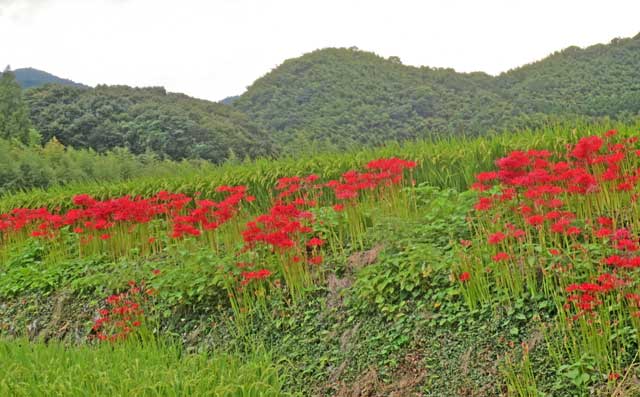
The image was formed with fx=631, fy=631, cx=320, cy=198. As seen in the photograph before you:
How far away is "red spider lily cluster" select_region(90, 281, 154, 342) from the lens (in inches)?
204

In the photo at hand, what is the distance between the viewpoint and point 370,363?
4.00m

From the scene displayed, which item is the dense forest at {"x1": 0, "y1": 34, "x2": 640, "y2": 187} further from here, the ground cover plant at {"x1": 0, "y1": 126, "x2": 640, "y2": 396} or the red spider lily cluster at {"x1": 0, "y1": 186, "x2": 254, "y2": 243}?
the red spider lily cluster at {"x1": 0, "y1": 186, "x2": 254, "y2": 243}

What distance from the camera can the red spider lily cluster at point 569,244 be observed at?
3.39 m

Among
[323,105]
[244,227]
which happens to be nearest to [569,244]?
[244,227]

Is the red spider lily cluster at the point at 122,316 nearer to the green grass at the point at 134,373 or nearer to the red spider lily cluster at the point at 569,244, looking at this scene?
the green grass at the point at 134,373

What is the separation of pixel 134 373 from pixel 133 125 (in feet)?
67.3

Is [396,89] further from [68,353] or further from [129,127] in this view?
[68,353]

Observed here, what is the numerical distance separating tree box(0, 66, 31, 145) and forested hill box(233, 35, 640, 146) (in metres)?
15.1

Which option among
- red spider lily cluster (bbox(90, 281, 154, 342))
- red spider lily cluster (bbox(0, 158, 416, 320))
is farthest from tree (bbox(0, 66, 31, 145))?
red spider lily cluster (bbox(90, 281, 154, 342))

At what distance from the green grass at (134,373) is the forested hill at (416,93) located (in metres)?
28.1

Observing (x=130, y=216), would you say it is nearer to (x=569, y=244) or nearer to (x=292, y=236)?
(x=292, y=236)

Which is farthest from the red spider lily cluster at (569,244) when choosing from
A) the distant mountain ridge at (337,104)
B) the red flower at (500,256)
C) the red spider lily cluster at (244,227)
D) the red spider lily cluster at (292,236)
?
the distant mountain ridge at (337,104)

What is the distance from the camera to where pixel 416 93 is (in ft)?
145

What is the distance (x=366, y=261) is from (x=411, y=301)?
0.76 m
